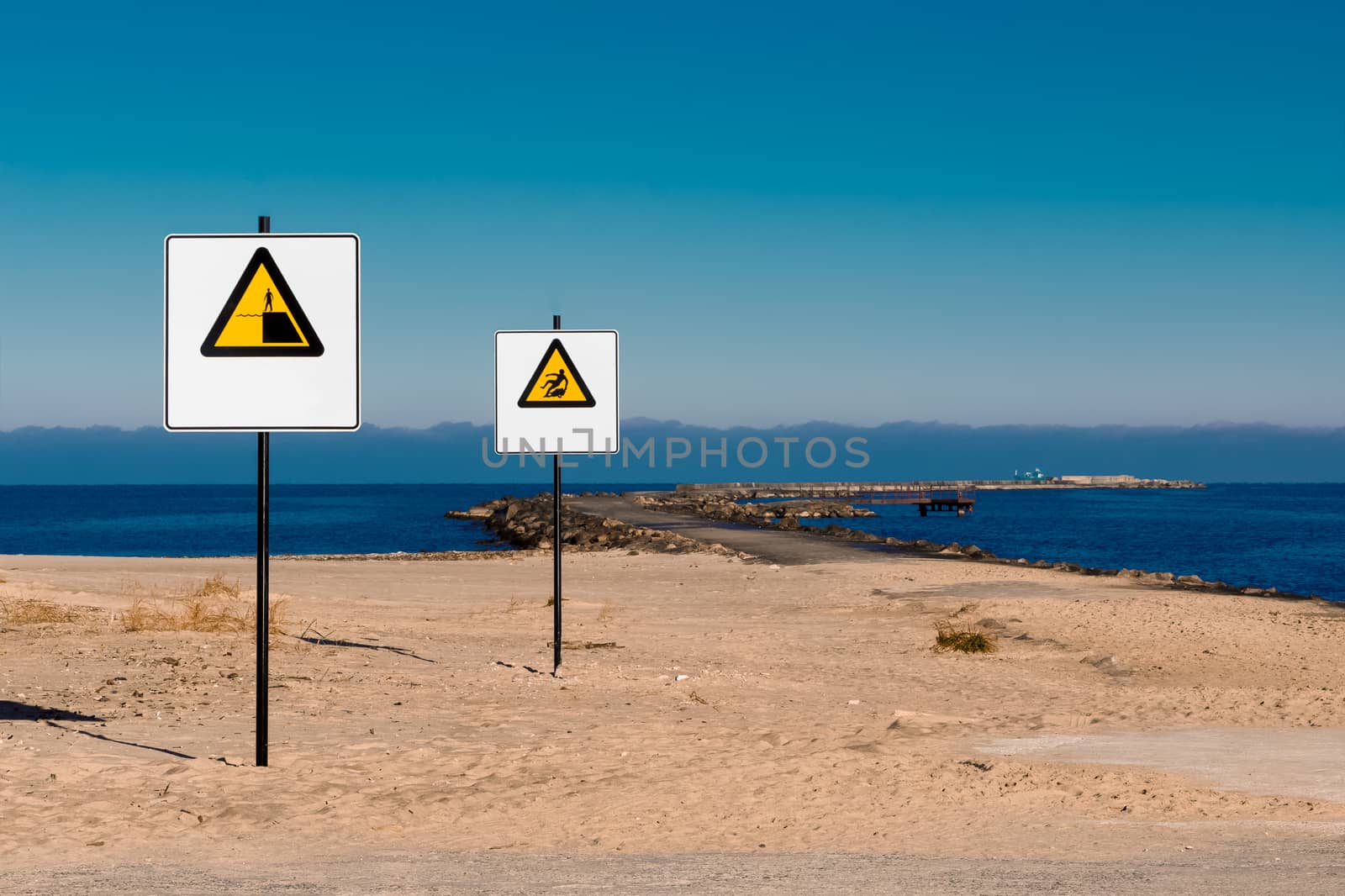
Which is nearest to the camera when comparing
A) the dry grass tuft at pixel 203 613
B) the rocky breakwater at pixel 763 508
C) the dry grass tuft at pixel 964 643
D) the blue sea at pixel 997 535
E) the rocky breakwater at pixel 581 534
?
the dry grass tuft at pixel 203 613

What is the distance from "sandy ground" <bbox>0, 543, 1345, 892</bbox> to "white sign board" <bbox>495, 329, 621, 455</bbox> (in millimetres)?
2322

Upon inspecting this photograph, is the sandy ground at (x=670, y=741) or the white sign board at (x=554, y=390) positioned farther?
the white sign board at (x=554, y=390)

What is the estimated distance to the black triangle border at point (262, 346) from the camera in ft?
22.0

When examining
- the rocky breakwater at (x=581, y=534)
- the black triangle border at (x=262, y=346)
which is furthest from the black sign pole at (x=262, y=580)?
the rocky breakwater at (x=581, y=534)

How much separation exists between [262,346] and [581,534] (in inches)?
1555

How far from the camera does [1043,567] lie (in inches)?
1190

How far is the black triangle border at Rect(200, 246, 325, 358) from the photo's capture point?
672 centimetres

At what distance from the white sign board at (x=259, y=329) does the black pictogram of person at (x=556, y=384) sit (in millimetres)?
4432

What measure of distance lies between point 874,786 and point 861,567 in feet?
67.7

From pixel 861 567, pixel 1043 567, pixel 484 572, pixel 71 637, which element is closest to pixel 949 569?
pixel 861 567

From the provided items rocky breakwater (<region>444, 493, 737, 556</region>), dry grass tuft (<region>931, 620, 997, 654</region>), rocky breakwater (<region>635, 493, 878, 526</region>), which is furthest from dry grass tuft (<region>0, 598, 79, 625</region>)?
rocky breakwater (<region>635, 493, 878, 526</region>)

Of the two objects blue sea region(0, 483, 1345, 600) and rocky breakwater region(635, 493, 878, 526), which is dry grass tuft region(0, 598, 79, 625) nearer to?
blue sea region(0, 483, 1345, 600)

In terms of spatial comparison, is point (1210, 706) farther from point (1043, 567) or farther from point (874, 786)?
point (1043, 567)

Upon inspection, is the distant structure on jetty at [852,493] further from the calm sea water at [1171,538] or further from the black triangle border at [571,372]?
the black triangle border at [571,372]
